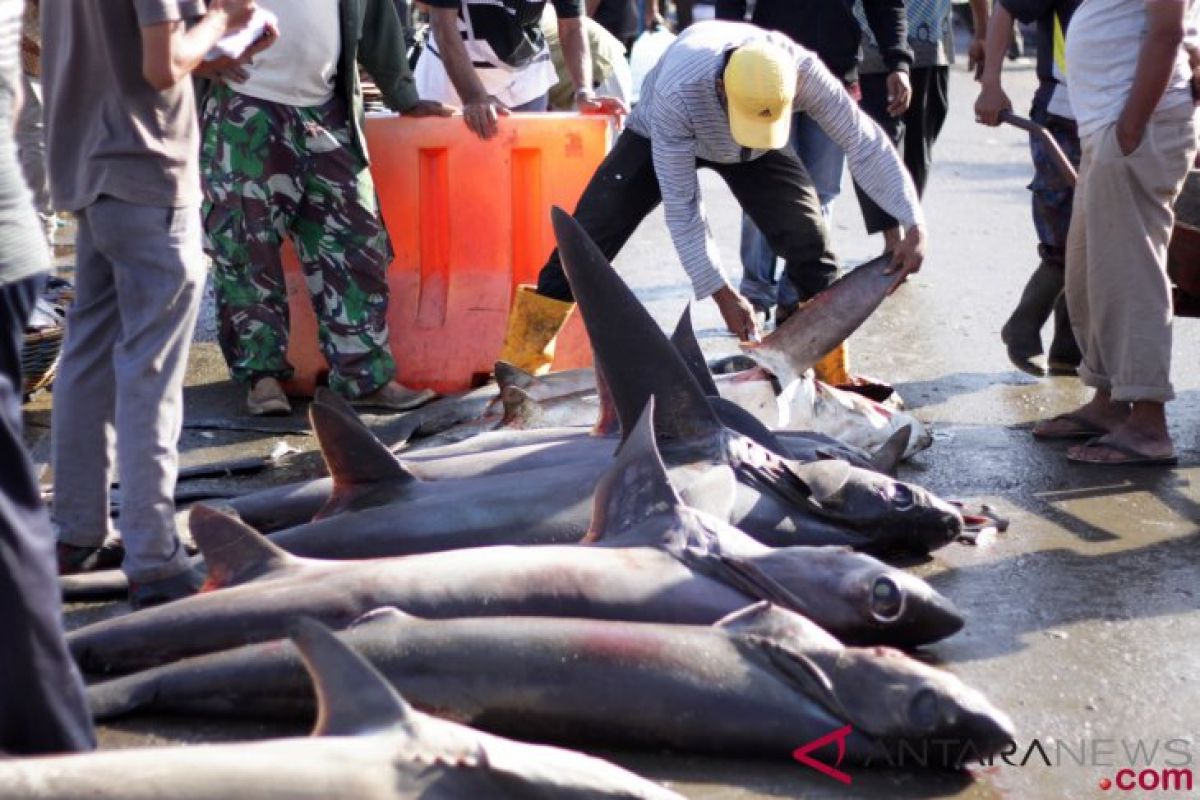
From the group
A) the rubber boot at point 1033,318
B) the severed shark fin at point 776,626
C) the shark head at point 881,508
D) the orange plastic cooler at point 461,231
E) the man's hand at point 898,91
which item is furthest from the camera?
the man's hand at point 898,91

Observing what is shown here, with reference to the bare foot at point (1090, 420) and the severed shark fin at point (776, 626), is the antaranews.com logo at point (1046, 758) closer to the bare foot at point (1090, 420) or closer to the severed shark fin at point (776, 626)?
the severed shark fin at point (776, 626)

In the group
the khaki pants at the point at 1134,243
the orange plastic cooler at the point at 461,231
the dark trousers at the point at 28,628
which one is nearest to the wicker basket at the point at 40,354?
the orange plastic cooler at the point at 461,231

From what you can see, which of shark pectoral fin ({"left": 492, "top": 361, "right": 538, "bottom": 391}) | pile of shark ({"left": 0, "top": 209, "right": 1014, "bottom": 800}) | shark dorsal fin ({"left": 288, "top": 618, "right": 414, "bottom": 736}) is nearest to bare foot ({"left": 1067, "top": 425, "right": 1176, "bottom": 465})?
pile of shark ({"left": 0, "top": 209, "right": 1014, "bottom": 800})

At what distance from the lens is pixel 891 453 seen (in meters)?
5.48

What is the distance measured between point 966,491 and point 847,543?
109cm

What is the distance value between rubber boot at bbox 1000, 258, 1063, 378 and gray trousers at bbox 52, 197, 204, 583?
398 cm

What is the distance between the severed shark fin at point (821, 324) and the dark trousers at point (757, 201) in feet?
1.59

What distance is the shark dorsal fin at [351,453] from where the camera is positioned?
15.6ft

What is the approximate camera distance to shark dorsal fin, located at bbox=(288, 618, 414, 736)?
3088 mm

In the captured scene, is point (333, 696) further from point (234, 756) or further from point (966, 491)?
point (966, 491)

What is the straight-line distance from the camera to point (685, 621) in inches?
155

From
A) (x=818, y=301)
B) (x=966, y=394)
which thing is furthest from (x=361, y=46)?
(x=966, y=394)

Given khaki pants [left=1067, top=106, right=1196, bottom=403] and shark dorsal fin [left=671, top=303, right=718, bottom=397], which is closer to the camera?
shark dorsal fin [left=671, top=303, right=718, bottom=397]

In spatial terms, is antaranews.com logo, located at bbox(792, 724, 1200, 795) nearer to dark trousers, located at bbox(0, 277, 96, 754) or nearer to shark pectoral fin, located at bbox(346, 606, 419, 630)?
shark pectoral fin, located at bbox(346, 606, 419, 630)
